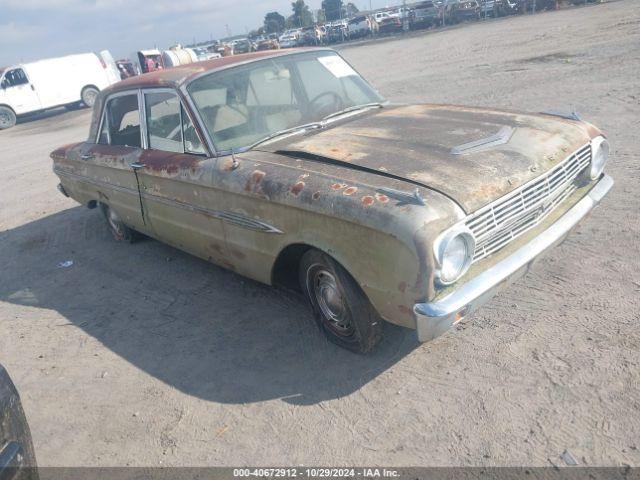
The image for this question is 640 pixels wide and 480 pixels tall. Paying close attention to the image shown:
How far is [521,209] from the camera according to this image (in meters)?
3.07

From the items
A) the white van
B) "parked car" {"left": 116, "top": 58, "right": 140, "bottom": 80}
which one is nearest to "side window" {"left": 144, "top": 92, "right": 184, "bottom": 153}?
the white van

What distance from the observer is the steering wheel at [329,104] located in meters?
4.36

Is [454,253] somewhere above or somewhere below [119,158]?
below

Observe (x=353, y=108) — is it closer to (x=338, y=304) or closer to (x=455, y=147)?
(x=455, y=147)

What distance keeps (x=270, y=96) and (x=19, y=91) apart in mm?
18524

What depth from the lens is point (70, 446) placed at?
310 cm

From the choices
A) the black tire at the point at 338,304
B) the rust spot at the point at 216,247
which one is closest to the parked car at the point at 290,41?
the rust spot at the point at 216,247

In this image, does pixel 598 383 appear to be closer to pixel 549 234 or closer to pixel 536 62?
pixel 549 234

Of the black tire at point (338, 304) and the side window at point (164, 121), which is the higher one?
the side window at point (164, 121)

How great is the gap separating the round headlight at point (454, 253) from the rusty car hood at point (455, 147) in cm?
15

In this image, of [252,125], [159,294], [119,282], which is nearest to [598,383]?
[252,125]

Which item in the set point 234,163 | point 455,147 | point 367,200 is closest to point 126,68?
point 234,163

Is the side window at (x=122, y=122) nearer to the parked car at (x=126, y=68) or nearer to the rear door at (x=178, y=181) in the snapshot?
the rear door at (x=178, y=181)

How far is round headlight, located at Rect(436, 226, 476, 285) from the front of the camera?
2660 mm
